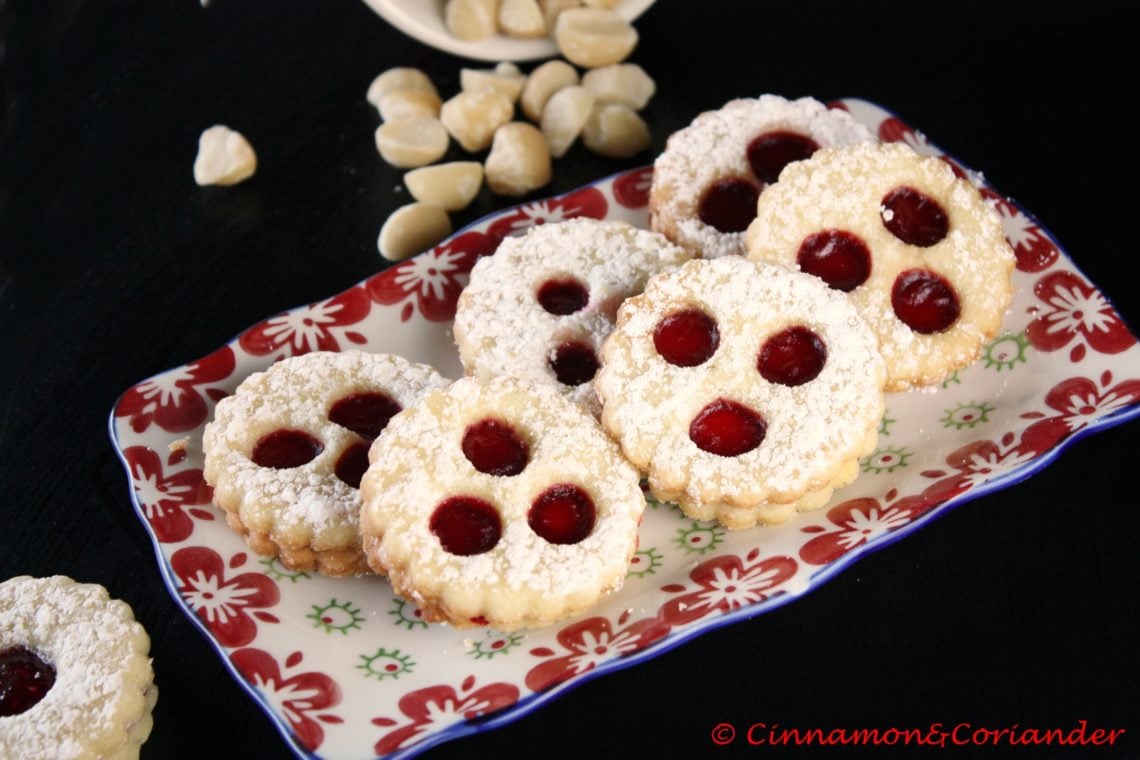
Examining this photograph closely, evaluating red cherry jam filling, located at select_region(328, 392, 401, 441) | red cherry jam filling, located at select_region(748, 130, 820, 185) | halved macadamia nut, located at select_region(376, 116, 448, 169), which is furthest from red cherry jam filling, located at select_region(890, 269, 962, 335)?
halved macadamia nut, located at select_region(376, 116, 448, 169)

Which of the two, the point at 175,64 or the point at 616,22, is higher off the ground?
the point at 616,22

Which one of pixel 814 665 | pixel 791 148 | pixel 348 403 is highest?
pixel 791 148

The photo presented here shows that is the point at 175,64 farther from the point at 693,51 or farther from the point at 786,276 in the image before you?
the point at 786,276

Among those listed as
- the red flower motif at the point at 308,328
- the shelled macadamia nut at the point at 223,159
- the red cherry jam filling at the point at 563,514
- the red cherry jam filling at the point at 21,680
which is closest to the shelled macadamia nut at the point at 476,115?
the shelled macadamia nut at the point at 223,159

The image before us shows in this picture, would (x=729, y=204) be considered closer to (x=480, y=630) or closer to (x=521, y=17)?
(x=521, y=17)

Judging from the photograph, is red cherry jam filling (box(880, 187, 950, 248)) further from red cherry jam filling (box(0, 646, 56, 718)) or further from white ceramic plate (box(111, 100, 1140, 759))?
red cherry jam filling (box(0, 646, 56, 718))

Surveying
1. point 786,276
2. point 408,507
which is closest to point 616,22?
point 786,276

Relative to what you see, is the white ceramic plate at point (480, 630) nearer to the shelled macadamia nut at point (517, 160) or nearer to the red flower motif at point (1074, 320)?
the red flower motif at point (1074, 320)
